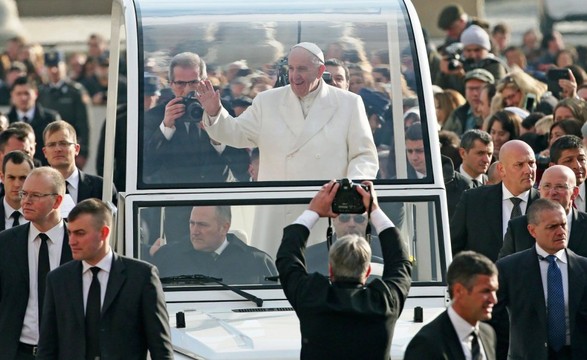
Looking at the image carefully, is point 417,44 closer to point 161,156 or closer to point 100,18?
point 161,156

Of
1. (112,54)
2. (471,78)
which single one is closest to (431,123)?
(112,54)

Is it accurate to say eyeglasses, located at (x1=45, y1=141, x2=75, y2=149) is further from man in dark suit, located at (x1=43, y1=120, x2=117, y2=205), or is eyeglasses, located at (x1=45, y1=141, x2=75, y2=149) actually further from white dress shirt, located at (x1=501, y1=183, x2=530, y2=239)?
white dress shirt, located at (x1=501, y1=183, x2=530, y2=239)

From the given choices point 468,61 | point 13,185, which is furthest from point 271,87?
point 468,61

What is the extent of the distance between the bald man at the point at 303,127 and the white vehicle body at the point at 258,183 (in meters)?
0.11

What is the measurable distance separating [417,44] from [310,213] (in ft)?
7.17

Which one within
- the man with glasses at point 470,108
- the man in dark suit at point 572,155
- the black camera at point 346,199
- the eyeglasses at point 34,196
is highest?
the man with glasses at point 470,108

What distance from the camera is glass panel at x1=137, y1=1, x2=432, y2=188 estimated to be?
9.89 metres

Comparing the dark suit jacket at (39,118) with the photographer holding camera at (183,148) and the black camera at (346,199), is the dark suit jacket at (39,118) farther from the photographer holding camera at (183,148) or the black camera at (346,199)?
the black camera at (346,199)

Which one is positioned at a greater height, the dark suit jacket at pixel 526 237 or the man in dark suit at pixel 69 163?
the man in dark suit at pixel 69 163

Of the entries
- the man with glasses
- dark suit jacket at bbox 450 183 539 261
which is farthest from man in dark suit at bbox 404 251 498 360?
the man with glasses

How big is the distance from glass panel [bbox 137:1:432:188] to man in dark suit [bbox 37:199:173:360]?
1.32 meters

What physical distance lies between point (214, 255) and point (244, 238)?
0.20 metres

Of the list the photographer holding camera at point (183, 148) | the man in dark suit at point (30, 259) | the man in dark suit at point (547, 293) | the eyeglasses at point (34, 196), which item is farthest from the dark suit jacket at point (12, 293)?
the man in dark suit at point (547, 293)

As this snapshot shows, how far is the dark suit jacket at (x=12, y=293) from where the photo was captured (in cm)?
946
